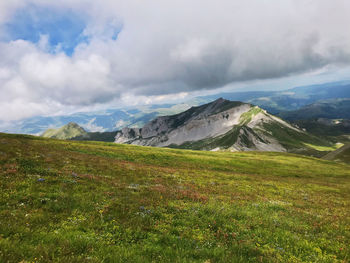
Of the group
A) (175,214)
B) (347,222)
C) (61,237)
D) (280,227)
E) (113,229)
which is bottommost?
(347,222)

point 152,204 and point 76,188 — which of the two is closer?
point 152,204

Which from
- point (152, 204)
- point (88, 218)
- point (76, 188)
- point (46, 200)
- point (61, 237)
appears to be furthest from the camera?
point (76, 188)

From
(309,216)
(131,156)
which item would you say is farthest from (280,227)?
(131,156)

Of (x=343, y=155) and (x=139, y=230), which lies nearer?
(x=139, y=230)

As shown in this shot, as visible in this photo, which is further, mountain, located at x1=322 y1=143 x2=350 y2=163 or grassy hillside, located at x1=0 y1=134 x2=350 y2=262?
mountain, located at x1=322 y1=143 x2=350 y2=163

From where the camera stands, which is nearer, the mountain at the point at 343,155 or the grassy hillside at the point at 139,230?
the grassy hillside at the point at 139,230

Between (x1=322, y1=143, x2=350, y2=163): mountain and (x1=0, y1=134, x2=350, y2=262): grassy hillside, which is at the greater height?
(x1=0, y1=134, x2=350, y2=262): grassy hillside

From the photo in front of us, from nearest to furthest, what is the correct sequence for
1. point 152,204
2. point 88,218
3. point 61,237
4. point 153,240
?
1. point 61,237
2. point 153,240
3. point 88,218
4. point 152,204

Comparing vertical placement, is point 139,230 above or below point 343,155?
above

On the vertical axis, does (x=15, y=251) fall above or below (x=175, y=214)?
above

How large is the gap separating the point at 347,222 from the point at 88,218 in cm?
1859

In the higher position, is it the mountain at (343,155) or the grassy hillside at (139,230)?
the grassy hillside at (139,230)

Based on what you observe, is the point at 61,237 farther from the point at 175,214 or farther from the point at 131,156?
the point at 131,156

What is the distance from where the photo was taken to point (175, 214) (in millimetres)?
11875
